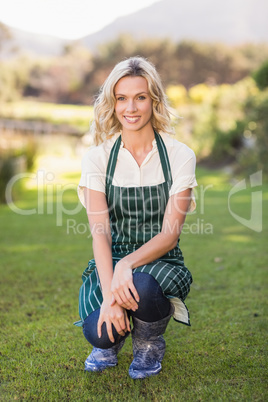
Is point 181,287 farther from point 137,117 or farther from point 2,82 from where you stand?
point 2,82

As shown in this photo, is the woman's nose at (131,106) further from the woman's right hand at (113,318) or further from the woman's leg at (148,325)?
the woman's right hand at (113,318)

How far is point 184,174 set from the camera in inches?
92.2

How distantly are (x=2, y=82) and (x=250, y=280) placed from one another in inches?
1173

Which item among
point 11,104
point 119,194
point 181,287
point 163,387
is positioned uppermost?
point 11,104

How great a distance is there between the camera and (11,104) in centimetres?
2972

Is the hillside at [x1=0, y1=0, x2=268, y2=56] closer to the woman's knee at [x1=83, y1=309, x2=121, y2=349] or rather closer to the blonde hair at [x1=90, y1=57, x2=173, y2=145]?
the blonde hair at [x1=90, y1=57, x2=173, y2=145]

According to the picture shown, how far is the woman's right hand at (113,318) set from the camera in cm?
210

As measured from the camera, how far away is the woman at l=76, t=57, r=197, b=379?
7.08 ft

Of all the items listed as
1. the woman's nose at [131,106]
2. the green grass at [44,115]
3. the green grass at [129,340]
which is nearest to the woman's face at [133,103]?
the woman's nose at [131,106]

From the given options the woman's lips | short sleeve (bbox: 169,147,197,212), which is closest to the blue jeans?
short sleeve (bbox: 169,147,197,212)

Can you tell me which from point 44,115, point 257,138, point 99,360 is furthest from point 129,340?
point 44,115

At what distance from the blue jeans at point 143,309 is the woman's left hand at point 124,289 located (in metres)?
0.03

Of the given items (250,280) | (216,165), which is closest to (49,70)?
(216,165)

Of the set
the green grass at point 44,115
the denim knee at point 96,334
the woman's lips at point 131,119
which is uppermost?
the green grass at point 44,115
